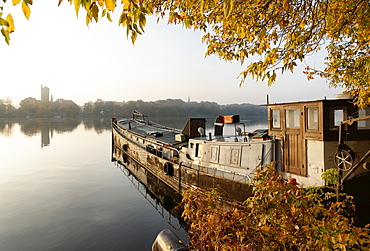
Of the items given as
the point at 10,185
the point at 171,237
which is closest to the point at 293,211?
the point at 171,237

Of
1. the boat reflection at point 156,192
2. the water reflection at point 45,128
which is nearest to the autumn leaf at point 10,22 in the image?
the boat reflection at point 156,192

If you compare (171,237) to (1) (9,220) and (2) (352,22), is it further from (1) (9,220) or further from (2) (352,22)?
(1) (9,220)

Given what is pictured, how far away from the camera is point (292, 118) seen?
43.3ft

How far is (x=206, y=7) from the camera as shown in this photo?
19.2 ft

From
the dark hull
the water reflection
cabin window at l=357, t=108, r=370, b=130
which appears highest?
cabin window at l=357, t=108, r=370, b=130

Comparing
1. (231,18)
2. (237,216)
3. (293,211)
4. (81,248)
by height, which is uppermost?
(231,18)

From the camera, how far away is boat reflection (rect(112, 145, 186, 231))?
17.0 meters

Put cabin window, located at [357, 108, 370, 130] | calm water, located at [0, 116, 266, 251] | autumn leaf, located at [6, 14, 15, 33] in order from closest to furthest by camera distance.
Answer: autumn leaf, located at [6, 14, 15, 33]
cabin window, located at [357, 108, 370, 130]
calm water, located at [0, 116, 266, 251]

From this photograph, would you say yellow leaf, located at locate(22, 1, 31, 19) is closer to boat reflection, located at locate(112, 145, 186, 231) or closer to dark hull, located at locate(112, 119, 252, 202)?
dark hull, located at locate(112, 119, 252, 202)

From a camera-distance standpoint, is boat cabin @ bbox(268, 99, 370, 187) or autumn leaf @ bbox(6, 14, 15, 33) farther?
boat cabin @ bbox(268, 99, 370, 187)

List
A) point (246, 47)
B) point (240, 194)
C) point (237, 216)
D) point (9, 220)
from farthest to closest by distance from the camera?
point (9, 220), point (240, 194), point (246, 47), point (237, 216)

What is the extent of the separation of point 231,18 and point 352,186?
1132 cm

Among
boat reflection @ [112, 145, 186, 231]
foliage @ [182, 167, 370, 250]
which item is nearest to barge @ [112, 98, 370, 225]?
boat reflection @ [112, 145, 186, 231]

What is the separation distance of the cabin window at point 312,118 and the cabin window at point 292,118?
27.1 inches
